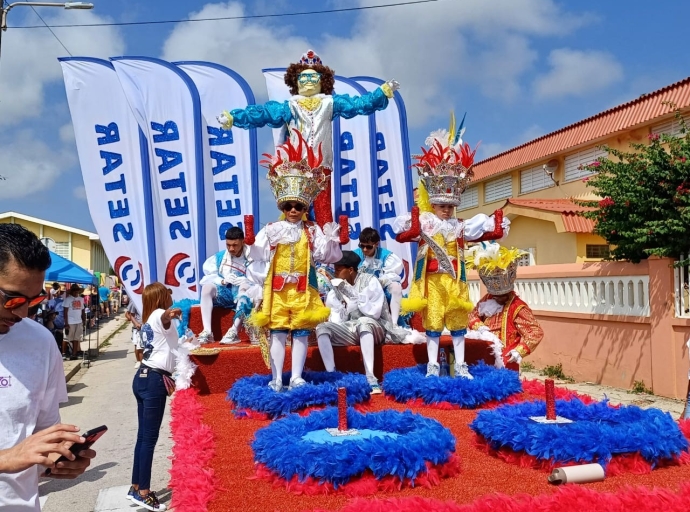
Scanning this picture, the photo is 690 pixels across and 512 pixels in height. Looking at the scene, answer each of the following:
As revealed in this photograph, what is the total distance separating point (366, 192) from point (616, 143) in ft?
21.6

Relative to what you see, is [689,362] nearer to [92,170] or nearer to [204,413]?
[204,413]

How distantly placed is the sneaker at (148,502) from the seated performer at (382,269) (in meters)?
3.29

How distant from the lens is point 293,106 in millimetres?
6898

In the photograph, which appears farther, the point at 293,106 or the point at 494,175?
the point at 494,175

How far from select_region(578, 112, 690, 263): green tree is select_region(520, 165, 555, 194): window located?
7.97 metres

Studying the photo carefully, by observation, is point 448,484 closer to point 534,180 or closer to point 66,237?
point 534,180

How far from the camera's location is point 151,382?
384 centimetres

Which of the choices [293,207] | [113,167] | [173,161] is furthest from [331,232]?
[113,167]

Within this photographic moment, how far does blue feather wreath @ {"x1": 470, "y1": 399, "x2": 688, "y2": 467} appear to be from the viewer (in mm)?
3541

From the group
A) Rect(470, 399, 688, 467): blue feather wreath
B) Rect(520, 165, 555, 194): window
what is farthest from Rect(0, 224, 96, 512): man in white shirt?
Rect(520, 165, 555, 194): window

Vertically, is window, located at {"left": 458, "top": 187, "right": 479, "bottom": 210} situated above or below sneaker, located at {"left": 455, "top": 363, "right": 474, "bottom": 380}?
above

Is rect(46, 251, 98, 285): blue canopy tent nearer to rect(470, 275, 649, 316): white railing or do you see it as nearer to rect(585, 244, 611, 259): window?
rect(470, 275, 649, 316): white railing

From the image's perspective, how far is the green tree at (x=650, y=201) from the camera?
6874 mm

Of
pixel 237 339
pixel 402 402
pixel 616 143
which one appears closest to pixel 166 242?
pixel 237 339
